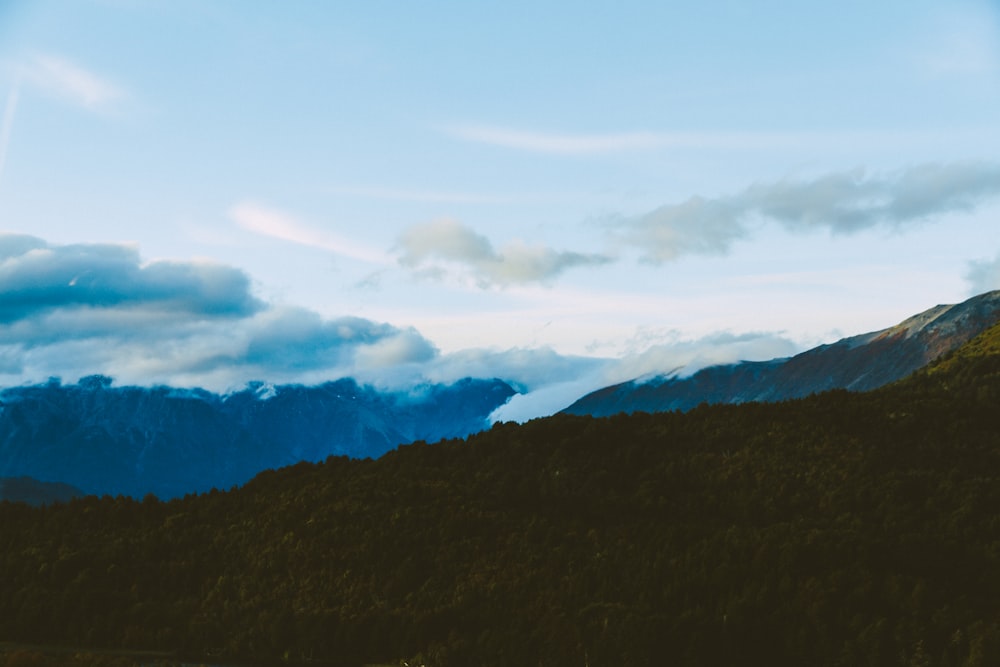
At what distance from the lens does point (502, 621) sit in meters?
80.9

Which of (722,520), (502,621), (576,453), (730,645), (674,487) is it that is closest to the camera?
(730,645)

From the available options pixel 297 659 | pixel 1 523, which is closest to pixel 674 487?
pixel 297 659

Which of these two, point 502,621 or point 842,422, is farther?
point 842,422

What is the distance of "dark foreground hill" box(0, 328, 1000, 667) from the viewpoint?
76688 millimetres

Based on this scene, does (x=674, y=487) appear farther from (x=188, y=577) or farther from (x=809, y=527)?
(x=188, y=577)

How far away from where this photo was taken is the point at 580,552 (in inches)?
3610

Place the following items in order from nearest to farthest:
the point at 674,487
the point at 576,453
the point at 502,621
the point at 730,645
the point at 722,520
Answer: the point at 730,645 → the point at 502,621 → the point at 722,520 → the point at 674,487 → the point at 576,453

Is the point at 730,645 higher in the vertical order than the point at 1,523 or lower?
lower

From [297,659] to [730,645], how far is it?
32.8m

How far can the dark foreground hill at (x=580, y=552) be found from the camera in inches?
3019

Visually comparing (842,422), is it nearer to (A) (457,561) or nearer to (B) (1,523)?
(A) (457,561)

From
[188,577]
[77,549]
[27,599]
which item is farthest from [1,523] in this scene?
[188,577]

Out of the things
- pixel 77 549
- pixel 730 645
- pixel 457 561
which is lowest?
pixel 730 645

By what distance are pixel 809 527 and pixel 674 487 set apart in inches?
754
